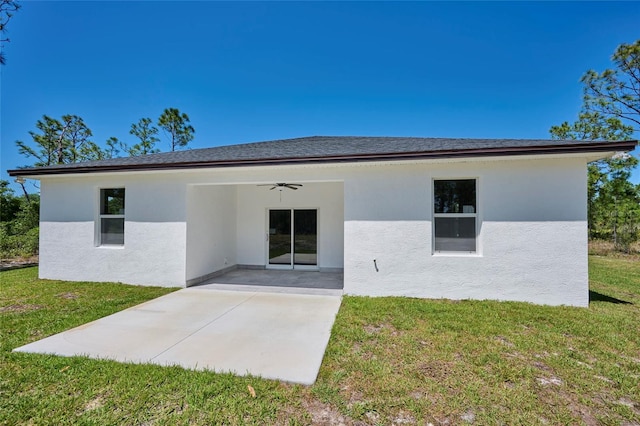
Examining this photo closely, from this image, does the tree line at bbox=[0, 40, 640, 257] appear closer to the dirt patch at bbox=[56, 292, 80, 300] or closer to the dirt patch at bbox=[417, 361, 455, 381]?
the dirt patch at bbox=[56, 292, 80, 300]

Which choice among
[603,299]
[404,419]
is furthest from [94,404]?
[603,299]

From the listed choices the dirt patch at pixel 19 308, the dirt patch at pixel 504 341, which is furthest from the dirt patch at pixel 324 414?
the dirt patch at pixel 19 308

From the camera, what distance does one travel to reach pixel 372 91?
14203 mm

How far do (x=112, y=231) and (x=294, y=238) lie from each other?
5692 mm

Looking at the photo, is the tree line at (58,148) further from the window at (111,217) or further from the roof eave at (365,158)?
the window at (111,217)

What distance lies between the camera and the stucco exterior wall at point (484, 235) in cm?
575

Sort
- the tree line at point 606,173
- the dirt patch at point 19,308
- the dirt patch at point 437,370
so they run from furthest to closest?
the tree line at point 606,173 → the dirt patch at point 19,308 → the dirt patch at point 437,370

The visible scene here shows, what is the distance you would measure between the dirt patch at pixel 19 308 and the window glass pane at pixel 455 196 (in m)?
9.11

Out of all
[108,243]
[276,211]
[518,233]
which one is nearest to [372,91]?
[276,211]

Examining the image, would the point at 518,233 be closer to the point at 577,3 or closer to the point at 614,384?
the point at 614,384

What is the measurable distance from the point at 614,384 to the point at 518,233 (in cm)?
346

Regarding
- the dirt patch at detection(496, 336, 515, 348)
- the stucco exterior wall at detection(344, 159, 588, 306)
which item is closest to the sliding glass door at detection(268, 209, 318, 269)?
the stucco exterior wall at detection(344, 159, 588, 306)

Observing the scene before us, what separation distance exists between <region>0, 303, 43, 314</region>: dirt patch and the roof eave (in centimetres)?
353

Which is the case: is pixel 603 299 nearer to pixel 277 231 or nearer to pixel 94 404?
pixel 277 231
